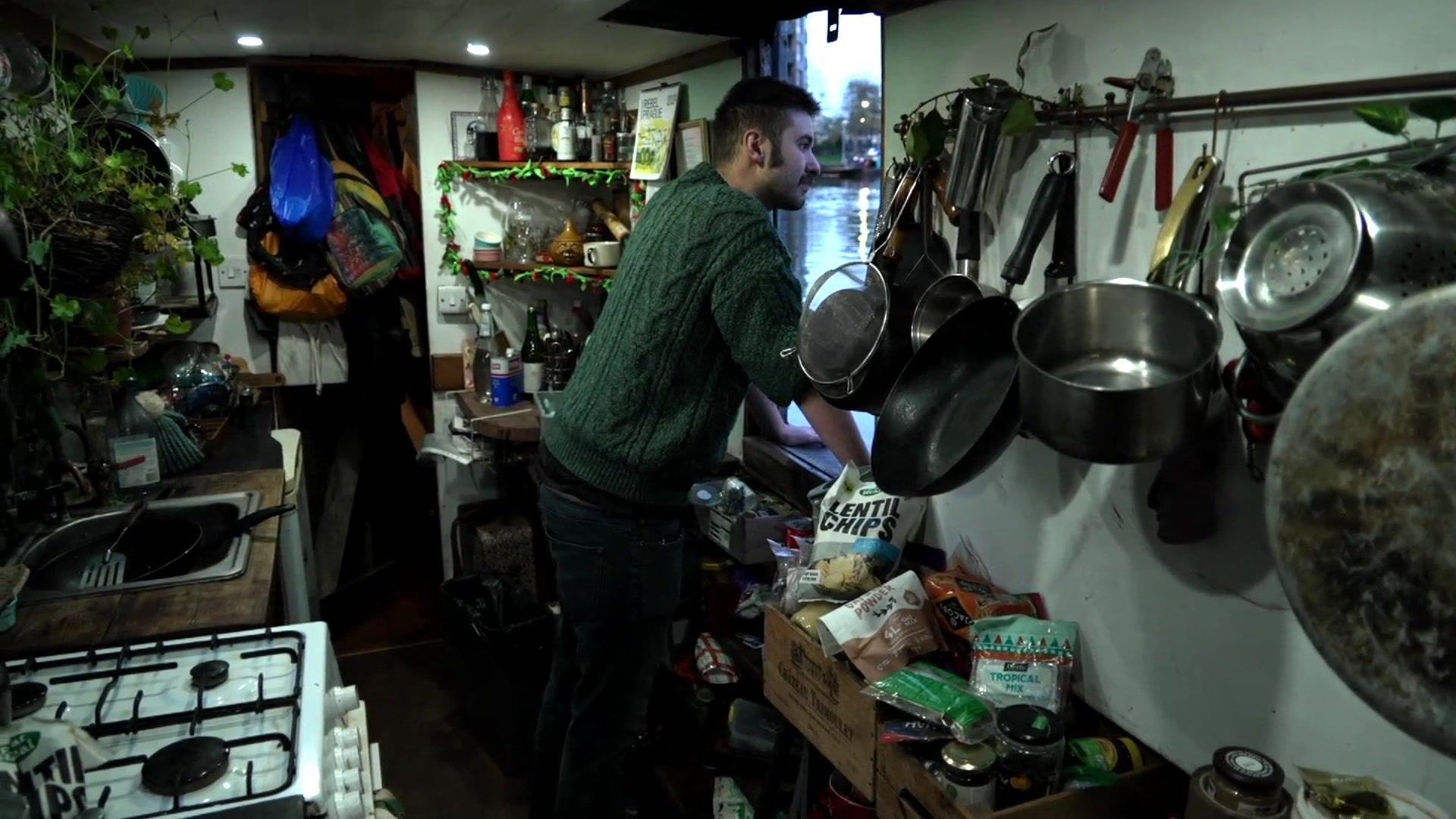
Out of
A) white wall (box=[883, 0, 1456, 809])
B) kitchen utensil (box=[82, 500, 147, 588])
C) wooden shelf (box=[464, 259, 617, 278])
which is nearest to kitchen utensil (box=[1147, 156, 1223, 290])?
white wall (box=[883, 0, 1456, 809])

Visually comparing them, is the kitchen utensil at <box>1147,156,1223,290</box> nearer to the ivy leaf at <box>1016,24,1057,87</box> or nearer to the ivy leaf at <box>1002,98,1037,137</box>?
the ivy leaf at <box>1002,98,1037,137</box>

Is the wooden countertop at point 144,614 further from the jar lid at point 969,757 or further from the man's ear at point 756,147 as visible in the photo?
the man's ear at point 756,147

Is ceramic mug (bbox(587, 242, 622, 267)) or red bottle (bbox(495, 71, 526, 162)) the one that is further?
red bottle (bbox(495, 71, 526, 162))

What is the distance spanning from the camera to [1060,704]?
4.07 ft

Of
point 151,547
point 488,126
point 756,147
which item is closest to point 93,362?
point 151,547

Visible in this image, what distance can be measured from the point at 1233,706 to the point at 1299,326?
538 millimetres

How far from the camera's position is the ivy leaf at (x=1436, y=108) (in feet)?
2.56

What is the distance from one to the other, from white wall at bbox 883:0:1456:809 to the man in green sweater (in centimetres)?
30

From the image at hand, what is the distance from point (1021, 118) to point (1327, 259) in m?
0.53

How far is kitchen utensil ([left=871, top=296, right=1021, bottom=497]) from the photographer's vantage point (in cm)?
123

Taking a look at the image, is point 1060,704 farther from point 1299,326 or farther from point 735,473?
point 735,473

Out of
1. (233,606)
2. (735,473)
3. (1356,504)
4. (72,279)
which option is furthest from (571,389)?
(1356,504)

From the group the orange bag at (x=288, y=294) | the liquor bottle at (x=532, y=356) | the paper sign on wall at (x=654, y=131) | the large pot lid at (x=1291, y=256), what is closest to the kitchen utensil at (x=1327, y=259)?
the large pot lid at (x=1291, y=256)

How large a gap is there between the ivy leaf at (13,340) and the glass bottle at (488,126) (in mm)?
1923
